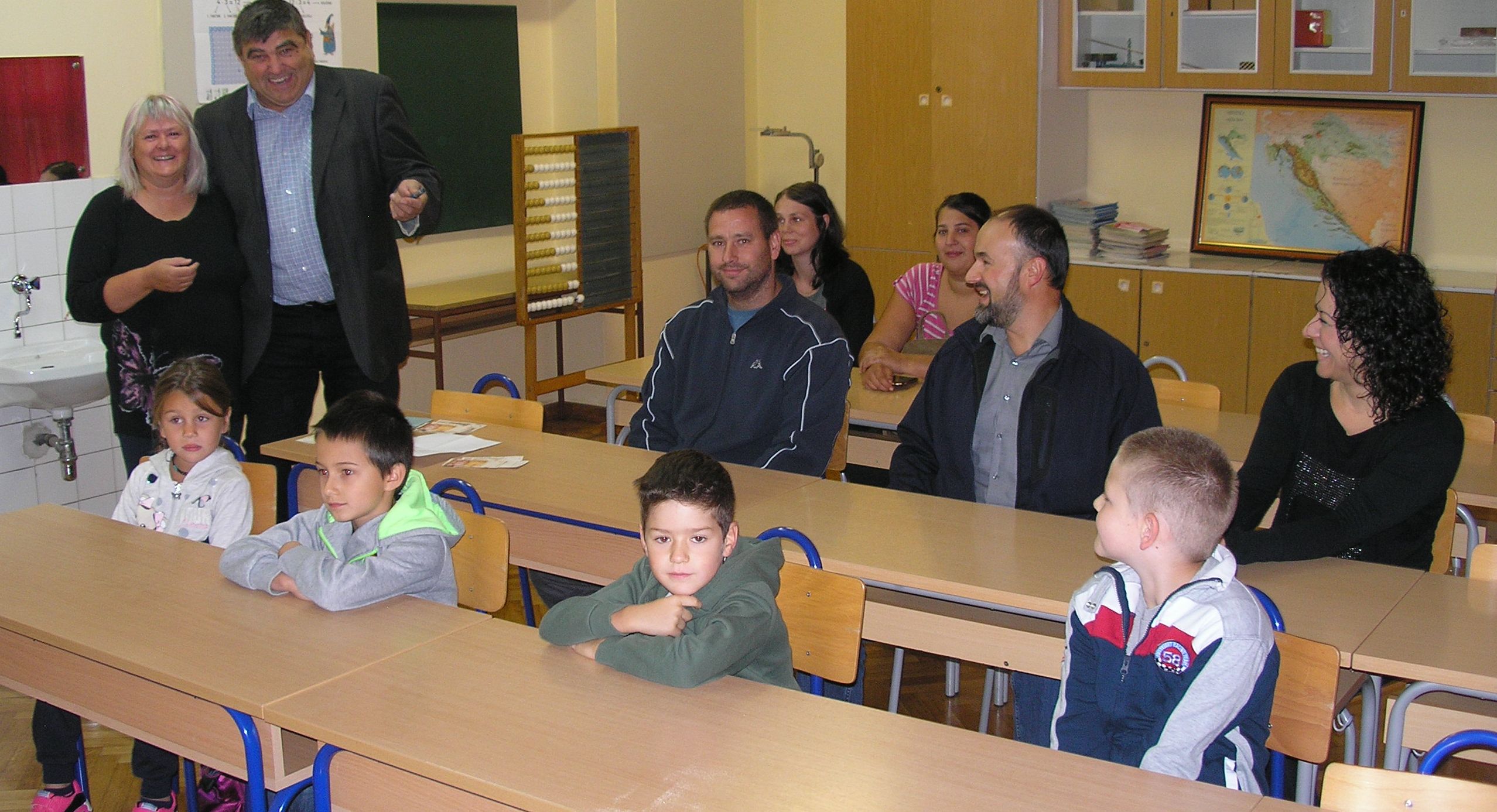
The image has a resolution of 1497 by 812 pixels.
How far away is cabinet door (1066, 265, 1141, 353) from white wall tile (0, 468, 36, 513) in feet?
14.0

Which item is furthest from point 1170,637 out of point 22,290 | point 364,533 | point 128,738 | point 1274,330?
point 1274,330

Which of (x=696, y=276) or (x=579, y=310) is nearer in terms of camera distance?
(x=579, y=310)

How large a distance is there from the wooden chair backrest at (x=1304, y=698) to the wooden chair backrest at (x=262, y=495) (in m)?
2.22

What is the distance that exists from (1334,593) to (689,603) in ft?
4.09

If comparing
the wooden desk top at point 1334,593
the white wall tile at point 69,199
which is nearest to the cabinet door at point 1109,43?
the wooden desk top at point 1334,593

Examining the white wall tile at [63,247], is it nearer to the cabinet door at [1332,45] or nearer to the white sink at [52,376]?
the white sink at [52,376]

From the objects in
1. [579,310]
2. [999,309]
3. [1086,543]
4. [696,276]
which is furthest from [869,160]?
[1086,543]

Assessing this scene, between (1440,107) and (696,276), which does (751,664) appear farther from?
(696,276)

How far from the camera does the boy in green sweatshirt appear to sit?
2072 mm

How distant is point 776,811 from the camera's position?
1694 millimetres

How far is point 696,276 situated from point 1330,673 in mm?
5720

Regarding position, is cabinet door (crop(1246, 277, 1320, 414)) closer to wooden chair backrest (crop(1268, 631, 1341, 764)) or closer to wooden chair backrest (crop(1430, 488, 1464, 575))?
wooden chair backrest (crop(1430, 488, 1464, 575))

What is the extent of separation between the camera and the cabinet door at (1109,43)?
6.12m

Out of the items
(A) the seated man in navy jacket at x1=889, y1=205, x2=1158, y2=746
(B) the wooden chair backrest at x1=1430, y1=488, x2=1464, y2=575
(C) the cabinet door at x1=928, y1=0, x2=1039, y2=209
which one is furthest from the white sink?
(C) the cabinet door at x1=928, y1=0, x2=1039, y2=209
